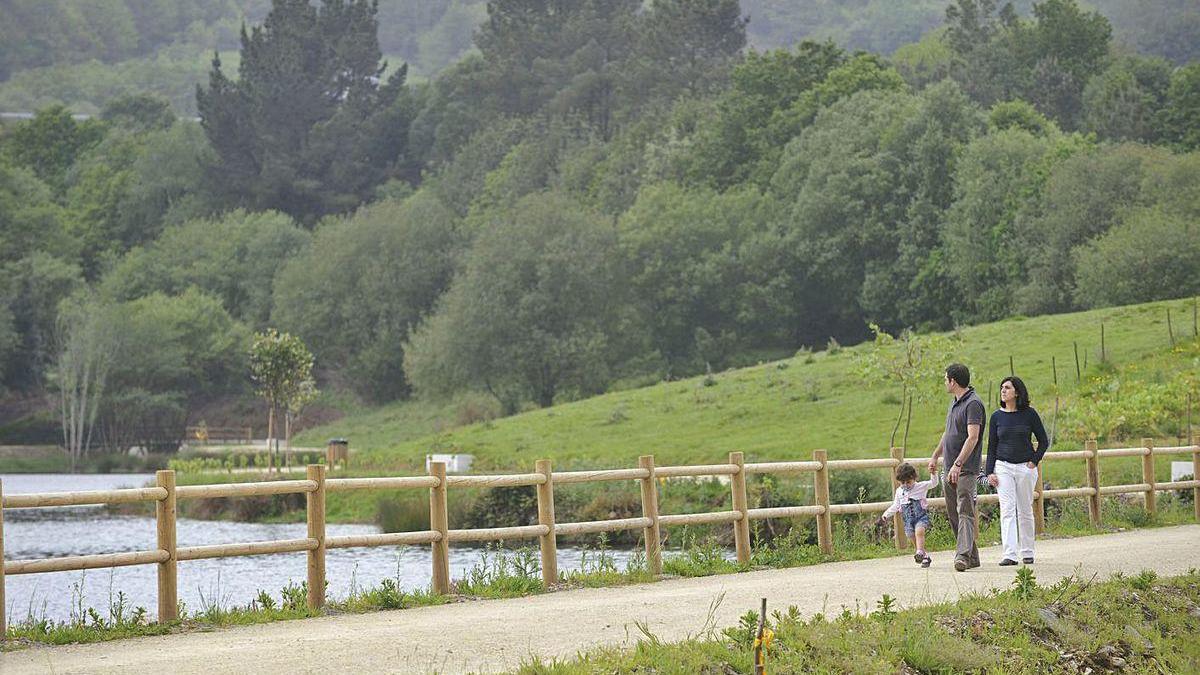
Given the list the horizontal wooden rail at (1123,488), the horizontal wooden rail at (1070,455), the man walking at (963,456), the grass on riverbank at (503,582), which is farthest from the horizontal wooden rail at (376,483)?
the horizontal wooden rail at (1123,488)

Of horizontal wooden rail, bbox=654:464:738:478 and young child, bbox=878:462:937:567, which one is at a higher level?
horizontal wooden rail, bbox=654:464:738:478

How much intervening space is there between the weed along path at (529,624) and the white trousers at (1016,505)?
304 mm

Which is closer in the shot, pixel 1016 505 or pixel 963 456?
pixel 963 456

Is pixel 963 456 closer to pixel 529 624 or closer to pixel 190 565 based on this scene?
pixel 529 624

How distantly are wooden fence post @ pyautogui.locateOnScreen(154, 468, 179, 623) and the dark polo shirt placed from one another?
8217 millimetres

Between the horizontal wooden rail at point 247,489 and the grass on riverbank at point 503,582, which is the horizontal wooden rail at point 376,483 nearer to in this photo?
the horizontal wooden rail at point 247,489

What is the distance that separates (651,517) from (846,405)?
113ft

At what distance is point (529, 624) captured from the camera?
14.7 m

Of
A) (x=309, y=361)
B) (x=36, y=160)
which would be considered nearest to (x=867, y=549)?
(x=309, y=361)

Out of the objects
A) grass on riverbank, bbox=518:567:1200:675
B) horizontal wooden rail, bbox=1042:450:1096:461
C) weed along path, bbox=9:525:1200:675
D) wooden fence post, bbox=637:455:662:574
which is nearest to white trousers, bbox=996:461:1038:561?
weed along path, bbox=9:525:1200:675

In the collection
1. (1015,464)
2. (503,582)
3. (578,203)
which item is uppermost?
(578,203)

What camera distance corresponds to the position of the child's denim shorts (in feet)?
63.6

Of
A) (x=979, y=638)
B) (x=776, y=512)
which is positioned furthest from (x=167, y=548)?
(x=776, y=512)

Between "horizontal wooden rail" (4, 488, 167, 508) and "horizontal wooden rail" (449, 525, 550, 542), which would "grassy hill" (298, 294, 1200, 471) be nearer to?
"horizontal wooden rail" (449, 525, 550, 542)
